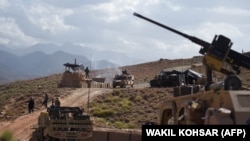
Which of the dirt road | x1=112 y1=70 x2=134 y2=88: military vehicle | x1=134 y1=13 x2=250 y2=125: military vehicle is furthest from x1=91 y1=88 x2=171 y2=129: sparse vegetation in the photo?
x1=134 y1=13 x2=250 y2=125: military vehicle

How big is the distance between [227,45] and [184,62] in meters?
80.5

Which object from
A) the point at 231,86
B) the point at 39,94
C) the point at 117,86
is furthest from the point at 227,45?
the point at 117,86

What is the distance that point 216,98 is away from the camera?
32.7 ft

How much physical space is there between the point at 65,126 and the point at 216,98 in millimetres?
14548

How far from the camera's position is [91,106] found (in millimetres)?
44000

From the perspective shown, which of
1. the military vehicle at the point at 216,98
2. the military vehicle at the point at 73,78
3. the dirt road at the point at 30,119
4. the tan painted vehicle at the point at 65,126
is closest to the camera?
the military vehicle at the point at 216,98

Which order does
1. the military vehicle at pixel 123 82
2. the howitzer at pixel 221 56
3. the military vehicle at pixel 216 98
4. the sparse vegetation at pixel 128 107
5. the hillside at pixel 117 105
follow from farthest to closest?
1. the military vehicle at pixel 123 82
2. the hillside at pixel 117 105
3. the sparse vegetation at pixel 128 107
4. the howitzer at pixel 221 56
5. the military vehicle at pixel 216 98

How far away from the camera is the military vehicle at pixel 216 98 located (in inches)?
364

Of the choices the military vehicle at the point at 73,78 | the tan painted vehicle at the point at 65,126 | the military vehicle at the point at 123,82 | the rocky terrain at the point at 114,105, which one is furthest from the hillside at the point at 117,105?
the tan painted vehicle at the point at 65,126

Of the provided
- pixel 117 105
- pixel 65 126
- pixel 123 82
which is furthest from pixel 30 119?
pixel 123 82

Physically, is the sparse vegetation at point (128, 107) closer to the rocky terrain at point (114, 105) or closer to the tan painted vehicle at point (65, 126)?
the rocky terrain at point (114, 105)

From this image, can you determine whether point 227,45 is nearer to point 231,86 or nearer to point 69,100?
point 231,86

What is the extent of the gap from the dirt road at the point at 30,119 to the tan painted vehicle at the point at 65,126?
10578mm

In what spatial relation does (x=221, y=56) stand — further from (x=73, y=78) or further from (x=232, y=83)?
(x=73, y=78)
